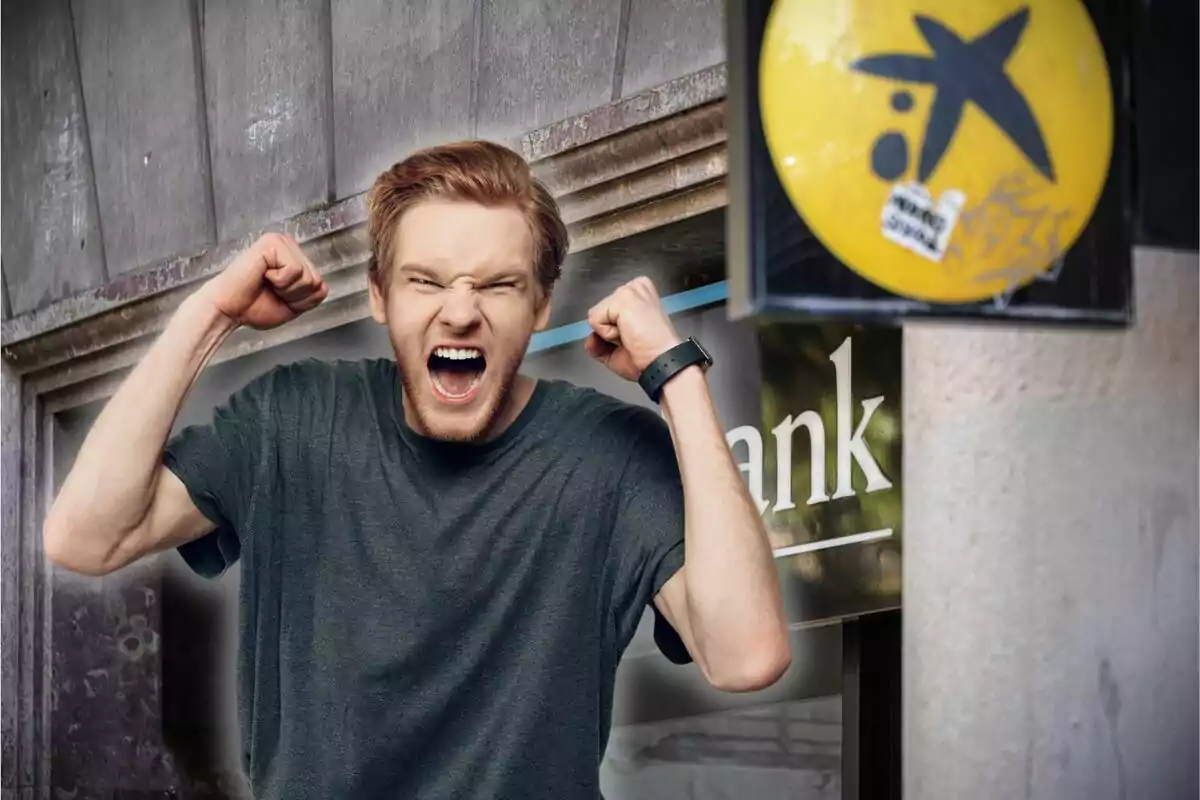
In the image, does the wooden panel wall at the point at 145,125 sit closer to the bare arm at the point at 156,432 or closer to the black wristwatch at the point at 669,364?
the bare arm at the point at 156,432

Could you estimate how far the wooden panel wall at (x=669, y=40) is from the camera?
9.92 feet

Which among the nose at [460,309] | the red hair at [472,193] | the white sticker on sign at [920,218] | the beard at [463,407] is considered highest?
the red hair at [472,193]

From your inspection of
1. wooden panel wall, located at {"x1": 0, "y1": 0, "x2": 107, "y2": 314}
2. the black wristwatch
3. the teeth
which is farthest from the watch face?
wooden panel wall, located at {"x1": 0, "y1": 0, "x2": 107, "y2": 314}

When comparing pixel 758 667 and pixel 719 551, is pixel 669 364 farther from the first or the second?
pixel 758 667

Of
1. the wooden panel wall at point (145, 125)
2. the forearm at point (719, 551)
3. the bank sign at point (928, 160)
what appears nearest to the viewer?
the bank sign at point (928, 160)

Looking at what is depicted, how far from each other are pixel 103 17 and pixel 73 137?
10.4 inches

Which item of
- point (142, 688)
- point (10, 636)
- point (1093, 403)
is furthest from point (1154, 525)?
point (10, 636)

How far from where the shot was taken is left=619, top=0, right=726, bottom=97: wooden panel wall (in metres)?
3.02

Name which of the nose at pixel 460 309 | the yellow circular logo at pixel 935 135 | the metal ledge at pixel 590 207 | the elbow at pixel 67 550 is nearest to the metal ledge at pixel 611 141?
the metal ledge at pixel 590 207

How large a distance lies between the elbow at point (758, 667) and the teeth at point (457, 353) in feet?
2.24

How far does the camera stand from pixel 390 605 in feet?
9.43

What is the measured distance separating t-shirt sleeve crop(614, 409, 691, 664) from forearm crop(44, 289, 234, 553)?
0.78m

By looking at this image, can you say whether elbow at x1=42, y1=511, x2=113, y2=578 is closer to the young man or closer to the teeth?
the young man

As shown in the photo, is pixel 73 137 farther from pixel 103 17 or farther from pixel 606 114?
pixel 606 114
